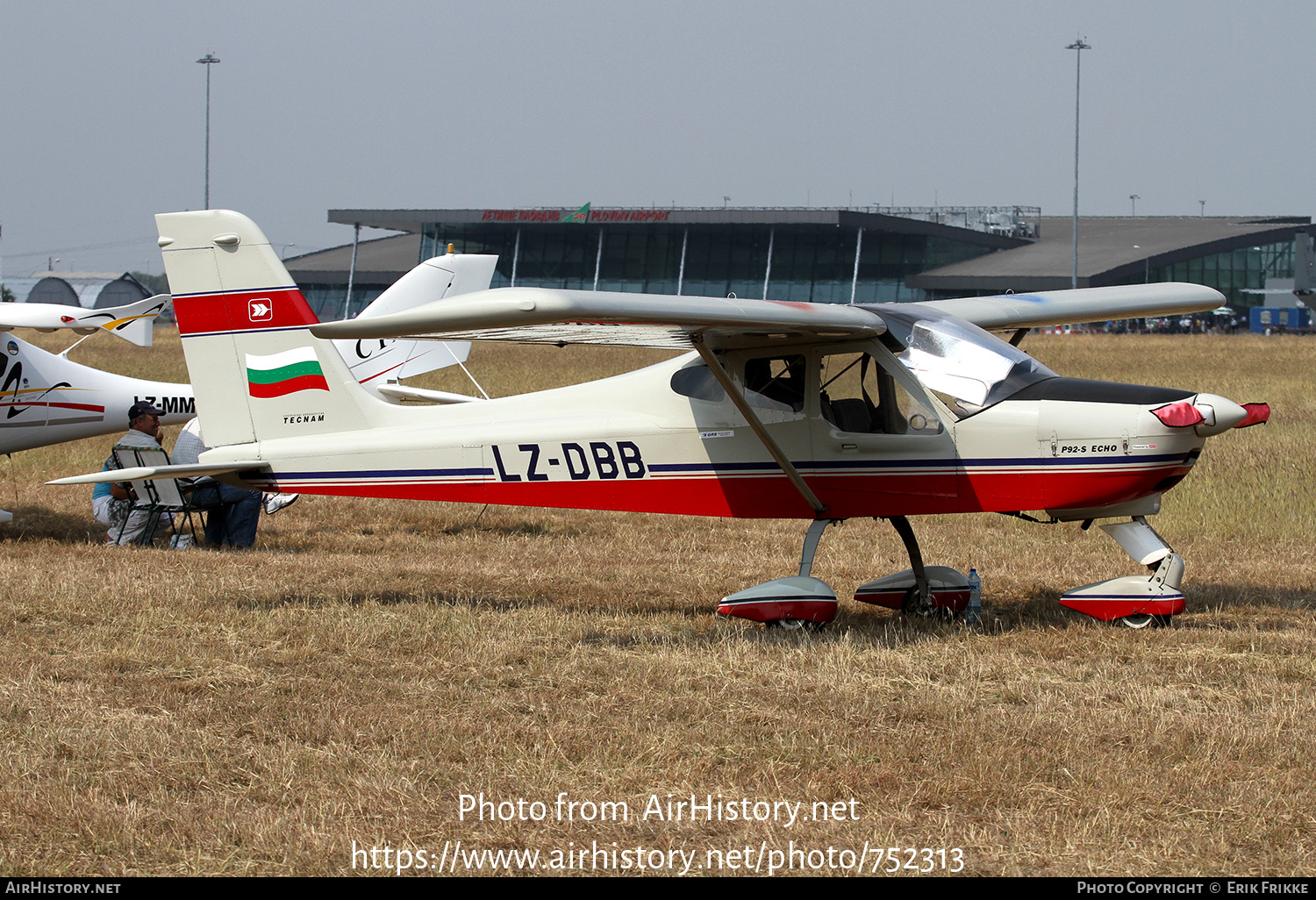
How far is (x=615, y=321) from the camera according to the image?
622 centimetres

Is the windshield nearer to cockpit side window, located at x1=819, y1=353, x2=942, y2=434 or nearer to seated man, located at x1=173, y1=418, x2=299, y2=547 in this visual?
cockpit side window, located at x1=819, y1=353, x2=942, y2=434

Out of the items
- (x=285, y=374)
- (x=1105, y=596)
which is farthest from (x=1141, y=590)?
(x=285, y=374)

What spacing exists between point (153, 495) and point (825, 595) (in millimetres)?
6499

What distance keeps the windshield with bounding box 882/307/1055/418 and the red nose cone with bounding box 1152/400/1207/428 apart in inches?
30.6

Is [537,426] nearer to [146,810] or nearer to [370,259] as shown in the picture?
[146,810]

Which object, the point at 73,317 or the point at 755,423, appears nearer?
the point at 755,423

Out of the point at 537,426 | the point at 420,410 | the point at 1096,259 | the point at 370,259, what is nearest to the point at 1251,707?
the point at 537,426

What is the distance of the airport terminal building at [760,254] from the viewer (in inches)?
2982

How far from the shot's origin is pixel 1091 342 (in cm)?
4544

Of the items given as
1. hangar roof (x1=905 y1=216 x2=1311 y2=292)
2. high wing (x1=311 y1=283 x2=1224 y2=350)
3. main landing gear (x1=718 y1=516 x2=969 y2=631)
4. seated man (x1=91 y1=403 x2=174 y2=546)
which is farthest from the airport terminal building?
main landing gear (x1=718 y1=516 x2=969 y2=631)

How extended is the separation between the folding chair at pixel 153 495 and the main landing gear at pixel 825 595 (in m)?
5.54

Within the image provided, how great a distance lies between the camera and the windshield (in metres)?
7.25

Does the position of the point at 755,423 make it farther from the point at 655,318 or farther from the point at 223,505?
the point at 223,505

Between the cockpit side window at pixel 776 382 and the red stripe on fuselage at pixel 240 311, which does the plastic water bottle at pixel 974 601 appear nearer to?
the cockpit side window at pixel 776 382
